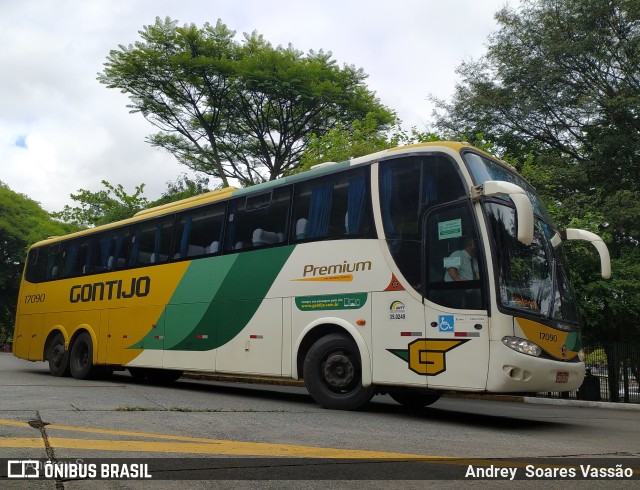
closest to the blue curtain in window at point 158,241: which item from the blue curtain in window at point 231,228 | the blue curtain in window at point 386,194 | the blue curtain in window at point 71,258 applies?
the blue curtain in window at point 231,228

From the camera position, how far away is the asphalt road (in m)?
4.49

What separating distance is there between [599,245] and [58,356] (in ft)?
40.3

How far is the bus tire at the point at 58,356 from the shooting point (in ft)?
50.1

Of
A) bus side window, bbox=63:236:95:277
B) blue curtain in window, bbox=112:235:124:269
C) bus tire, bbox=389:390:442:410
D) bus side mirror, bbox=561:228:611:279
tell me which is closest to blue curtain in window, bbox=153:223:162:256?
blue curtain in window, bbox=112:235:124:269

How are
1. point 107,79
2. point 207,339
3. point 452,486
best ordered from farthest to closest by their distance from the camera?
point 107,79 → point 207,339 → point 452,486

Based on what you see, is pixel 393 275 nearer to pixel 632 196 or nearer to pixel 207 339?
pixel 207 339

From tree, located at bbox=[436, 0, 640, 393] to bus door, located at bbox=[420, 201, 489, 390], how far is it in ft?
28.1

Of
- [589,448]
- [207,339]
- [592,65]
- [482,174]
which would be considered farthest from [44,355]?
[592,65]

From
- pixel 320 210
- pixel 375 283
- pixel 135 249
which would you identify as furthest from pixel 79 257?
pixel 375 283

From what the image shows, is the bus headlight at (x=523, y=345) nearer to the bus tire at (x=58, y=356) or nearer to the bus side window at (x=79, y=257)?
the bus side window at (x=79, y=257)

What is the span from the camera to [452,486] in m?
4.35

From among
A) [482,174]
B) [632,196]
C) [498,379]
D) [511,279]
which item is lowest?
[498,379]

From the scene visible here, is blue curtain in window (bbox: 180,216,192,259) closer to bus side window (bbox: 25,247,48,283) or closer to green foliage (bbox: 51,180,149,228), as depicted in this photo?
bus side window (bbox: 25,247,48,283)

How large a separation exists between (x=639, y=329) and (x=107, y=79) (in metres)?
20.9
